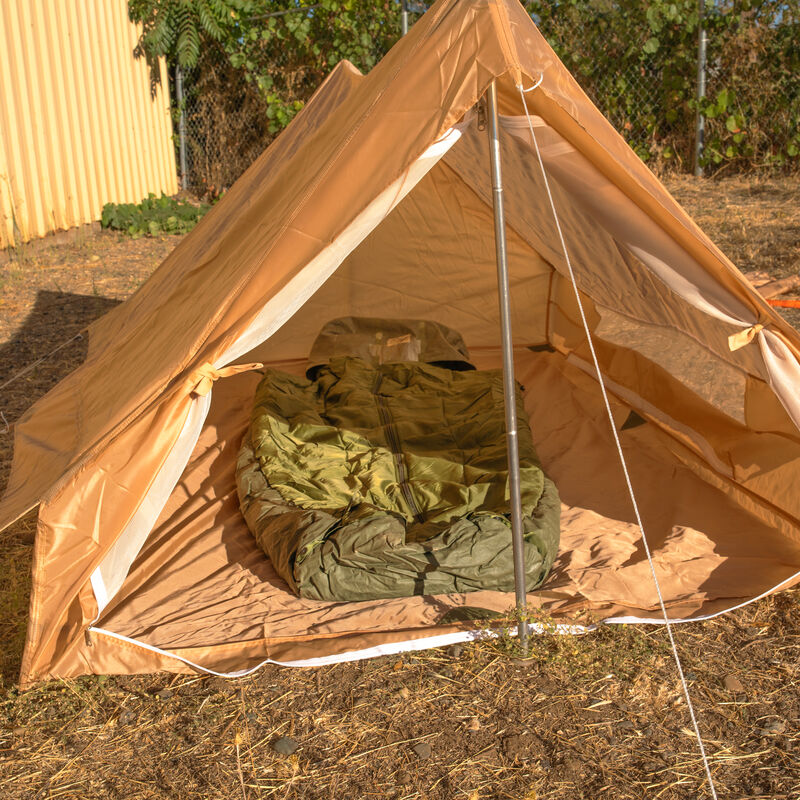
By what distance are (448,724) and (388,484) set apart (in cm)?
113

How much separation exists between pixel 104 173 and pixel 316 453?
18.6ft

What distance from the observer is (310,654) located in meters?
2.48

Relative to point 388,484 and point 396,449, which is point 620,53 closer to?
point 396,449

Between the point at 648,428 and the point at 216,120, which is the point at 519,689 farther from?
the point at 216,120

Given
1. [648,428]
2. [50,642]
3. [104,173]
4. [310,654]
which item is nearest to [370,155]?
[310,654]

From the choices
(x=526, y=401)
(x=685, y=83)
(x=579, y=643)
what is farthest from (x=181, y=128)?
(x=579, y=643)

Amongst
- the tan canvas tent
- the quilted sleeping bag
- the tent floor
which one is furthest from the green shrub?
Result: the tent floor

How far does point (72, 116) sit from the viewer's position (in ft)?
24.8

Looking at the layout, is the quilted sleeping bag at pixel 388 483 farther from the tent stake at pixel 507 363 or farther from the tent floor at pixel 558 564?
the tent stake at pixel 507 363

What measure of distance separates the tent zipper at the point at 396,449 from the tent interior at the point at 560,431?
1.49ft

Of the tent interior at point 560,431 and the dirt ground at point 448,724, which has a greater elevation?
the tent interior at point 560,431

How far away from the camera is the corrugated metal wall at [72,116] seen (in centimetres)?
678

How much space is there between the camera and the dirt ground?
209cm

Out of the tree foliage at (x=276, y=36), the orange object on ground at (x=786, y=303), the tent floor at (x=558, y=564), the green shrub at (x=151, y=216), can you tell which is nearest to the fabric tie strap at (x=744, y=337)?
the tent floor at (x=558, y=564)
